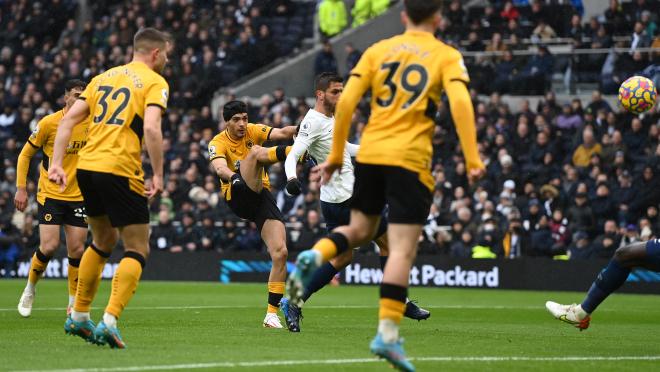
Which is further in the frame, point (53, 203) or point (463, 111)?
point (53, 203)

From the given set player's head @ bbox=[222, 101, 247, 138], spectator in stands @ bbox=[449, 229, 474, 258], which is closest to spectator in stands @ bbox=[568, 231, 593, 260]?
spectator in stands @ bbox=[449, 229, 474, 258]

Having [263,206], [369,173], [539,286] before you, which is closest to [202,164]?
[539,286]

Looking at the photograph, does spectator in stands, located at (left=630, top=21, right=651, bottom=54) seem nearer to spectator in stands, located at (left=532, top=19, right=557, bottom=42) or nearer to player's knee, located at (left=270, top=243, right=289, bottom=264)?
spectator in stands, located at (left=532, top=19, right=557, bottom=42)

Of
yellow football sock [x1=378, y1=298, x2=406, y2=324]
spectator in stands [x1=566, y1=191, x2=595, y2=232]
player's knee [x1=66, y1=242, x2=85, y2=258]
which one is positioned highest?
yellow football sock [x1=378, y1=298, x2=406, y2=324]

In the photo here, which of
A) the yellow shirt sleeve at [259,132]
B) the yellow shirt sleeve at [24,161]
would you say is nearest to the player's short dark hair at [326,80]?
the yellow shirt sleeve at [259,132]

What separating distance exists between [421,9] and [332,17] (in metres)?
25.4

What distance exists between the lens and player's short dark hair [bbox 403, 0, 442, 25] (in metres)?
8.91

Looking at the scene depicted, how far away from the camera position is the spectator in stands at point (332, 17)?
3409 centimetres

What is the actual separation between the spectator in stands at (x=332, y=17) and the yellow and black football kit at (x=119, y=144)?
78.8ft

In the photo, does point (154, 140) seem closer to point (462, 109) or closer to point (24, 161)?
point (462, 109)

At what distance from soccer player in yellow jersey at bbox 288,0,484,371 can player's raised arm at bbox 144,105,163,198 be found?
64.1 inches

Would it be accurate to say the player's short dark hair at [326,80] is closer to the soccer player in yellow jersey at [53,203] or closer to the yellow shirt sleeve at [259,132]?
the yellow shirt sleeve at [259,132]

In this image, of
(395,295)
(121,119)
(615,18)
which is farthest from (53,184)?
(615,18)

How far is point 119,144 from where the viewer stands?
10133 mm
